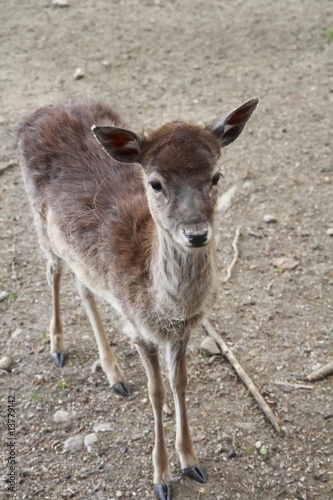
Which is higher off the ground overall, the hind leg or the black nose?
the black nose

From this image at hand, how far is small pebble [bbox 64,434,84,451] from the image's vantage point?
4.10 metres

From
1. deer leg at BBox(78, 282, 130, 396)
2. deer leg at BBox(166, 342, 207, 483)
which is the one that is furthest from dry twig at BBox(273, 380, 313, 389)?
deer leg at BBox(78, 282, 130, 396)

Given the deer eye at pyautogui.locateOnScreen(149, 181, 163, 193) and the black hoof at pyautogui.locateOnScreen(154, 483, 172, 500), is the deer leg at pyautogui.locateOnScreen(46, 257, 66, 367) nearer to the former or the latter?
the black hoof at pyautogui.locateOnScreen(154, 483, 172, 500)

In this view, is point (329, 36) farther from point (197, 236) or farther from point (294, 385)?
point (197, 236)

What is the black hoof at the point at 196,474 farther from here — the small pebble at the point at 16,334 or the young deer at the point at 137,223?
the small pebble at the point at 16,334

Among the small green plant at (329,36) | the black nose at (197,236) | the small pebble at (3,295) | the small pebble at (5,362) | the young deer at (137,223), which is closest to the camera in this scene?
the black nose at (197,236)

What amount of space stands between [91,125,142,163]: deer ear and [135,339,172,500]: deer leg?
1.18m

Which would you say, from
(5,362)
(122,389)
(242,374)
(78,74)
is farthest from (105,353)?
(78,74)

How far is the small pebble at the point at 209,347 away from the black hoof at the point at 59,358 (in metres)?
1.11

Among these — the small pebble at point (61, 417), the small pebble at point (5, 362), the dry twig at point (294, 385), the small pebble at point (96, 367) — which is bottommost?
the small pebble at point (96, 367)

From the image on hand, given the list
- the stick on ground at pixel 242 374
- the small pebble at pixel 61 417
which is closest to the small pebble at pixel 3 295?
the small pebble at pixel 61 417

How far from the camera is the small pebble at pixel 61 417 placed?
168 inches

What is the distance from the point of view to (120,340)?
16.3 feet

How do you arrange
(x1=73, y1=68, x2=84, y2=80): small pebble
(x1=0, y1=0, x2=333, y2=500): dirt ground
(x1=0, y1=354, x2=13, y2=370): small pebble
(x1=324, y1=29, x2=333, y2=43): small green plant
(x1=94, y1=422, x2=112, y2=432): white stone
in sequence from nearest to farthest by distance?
(x1=0, y1=0, x2=333, y2=500): dirt ground → (x1=94, y1=422, x2=112, y2=432): white stone → (x1=0, y1=354, x2=13, y2=370): small pebble → (x1=73, y1=68, x2=84, y2=80): small pebble → (x1=324, y1=29, x2=333, y2=43): small green plant
